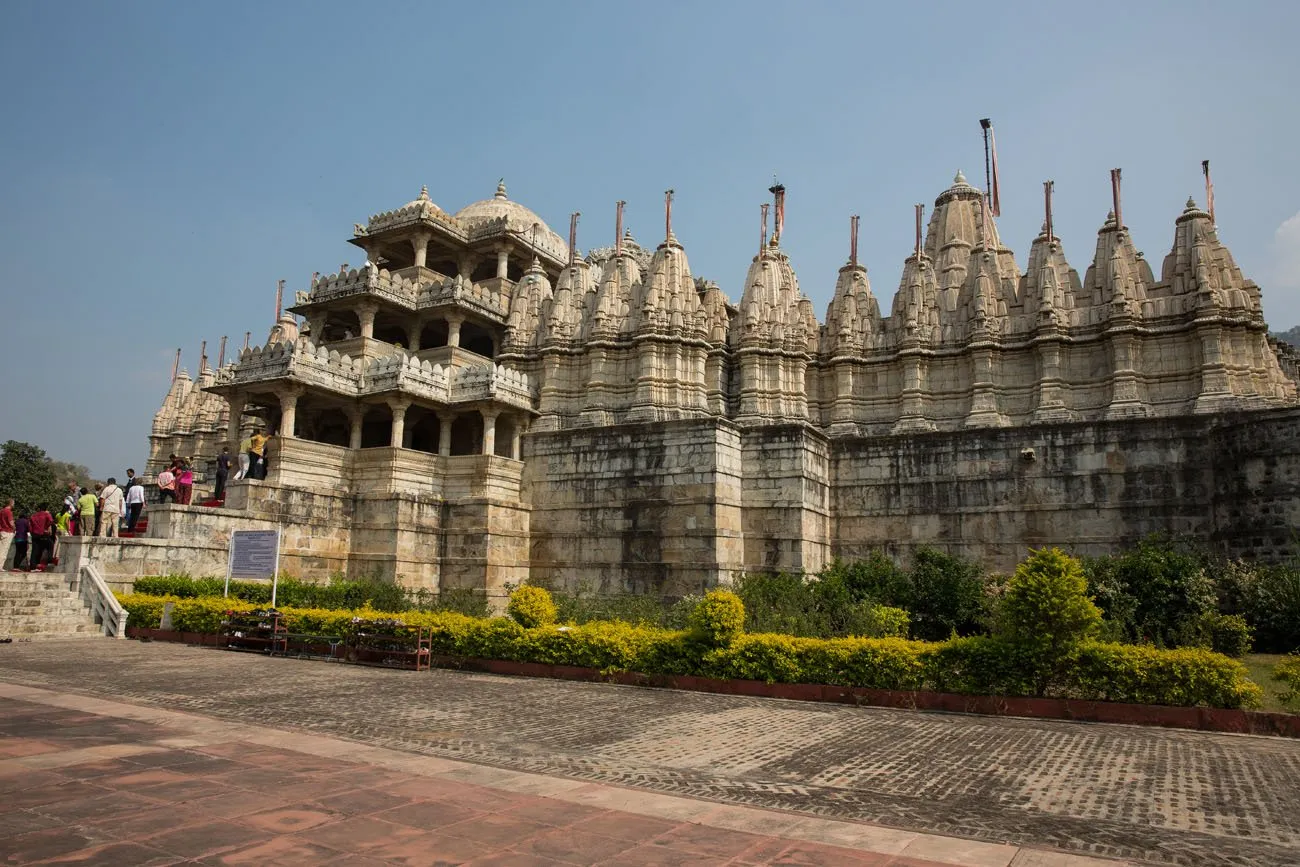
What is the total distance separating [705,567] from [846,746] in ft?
47.6

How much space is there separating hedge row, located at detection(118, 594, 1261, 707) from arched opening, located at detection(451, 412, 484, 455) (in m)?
13.7

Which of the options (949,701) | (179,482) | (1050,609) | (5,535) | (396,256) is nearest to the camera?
(1050,609)

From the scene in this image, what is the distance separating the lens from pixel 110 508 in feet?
72.4

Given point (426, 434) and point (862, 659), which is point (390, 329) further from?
point (862, 659)

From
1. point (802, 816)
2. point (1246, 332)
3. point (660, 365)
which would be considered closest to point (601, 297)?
point (660, 365)

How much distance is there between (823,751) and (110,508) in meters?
19.7

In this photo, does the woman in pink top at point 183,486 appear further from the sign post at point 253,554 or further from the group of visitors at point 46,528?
the sign post at point 253,554

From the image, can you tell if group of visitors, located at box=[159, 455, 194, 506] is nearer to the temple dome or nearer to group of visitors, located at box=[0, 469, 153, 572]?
group of visitors, located at box=[0, 469, 153, 572]

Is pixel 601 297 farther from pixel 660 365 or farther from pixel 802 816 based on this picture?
pixel 802 816

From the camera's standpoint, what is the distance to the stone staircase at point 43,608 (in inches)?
739

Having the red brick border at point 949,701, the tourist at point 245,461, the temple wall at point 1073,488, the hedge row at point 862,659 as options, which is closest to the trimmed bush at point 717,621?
the hedge row at point 862,659

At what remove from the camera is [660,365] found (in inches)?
1209

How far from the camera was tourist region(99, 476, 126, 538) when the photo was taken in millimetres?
21936

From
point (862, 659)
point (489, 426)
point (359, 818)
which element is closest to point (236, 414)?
point (489, 426)
